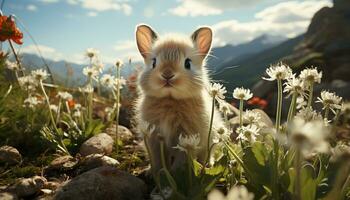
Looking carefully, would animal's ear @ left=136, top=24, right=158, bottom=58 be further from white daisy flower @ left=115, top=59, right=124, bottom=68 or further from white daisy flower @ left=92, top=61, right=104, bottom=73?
white daisy flower @ left=92, top=61, right=104, bottom=73

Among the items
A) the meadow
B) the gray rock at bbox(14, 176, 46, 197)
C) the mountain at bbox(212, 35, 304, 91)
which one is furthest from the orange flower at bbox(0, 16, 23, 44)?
the mountain at bbox(212, 35, 304, 91)

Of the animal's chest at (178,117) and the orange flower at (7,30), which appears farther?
the orange flower at (7,30)

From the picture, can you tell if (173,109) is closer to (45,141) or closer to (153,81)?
(153,81)

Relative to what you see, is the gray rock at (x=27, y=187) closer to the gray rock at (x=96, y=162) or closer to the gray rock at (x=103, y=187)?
the gray rock at (x=103, y=187)

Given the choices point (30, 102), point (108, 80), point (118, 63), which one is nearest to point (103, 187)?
point (118, 63)

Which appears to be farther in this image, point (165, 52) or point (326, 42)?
point (326, 42)

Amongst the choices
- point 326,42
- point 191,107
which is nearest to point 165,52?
point 191,107

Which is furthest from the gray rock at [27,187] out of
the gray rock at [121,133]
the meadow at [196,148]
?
the gray rock at [121,133]

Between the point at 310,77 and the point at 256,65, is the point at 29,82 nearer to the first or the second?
the point at 310,77
